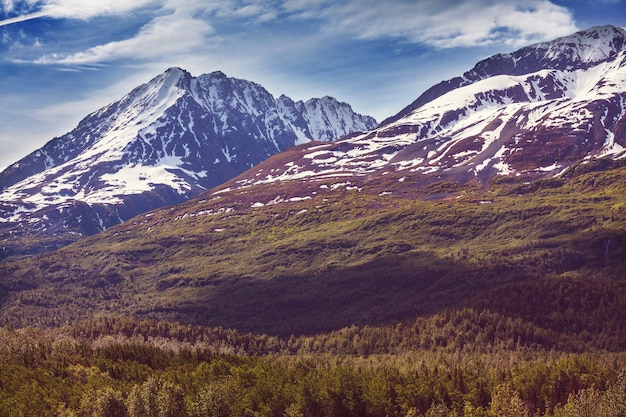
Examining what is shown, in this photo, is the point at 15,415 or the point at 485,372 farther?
the point at 485,372

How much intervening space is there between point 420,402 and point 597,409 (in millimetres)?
43223

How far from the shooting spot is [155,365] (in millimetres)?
181875

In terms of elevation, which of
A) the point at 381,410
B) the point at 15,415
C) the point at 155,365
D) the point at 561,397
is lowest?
the point at 561,397

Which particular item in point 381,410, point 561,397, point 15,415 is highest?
point 15,415

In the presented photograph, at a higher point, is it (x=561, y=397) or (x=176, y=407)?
(x=176, y=407)

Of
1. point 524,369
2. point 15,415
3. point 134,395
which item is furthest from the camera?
point 524,369

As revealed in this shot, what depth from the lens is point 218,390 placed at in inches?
5379

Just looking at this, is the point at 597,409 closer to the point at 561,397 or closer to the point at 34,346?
the point at 561,397

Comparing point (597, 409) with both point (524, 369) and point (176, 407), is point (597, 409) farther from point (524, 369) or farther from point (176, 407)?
point (176, 407)

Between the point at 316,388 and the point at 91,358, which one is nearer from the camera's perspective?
the point at 316,388

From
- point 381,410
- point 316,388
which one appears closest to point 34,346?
point 316,388

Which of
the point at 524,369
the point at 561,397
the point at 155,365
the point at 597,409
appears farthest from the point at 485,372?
the point at 155,365

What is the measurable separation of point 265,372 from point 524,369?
7228cm

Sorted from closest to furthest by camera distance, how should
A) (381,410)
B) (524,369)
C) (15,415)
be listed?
1. (15,415)
2. (381,410)
3. (524,369)
